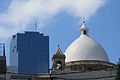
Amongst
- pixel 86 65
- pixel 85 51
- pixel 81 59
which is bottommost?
pixel 86 65

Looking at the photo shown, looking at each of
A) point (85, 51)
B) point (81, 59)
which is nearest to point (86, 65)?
point (81, 59)

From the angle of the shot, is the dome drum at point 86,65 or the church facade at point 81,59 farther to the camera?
the dome drum at point 86,65

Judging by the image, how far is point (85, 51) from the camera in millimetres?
107125

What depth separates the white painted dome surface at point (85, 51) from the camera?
Result: 10700cm

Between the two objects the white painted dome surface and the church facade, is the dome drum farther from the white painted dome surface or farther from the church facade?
the white painted dome surface

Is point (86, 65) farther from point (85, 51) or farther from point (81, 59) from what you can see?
point (85, 51)

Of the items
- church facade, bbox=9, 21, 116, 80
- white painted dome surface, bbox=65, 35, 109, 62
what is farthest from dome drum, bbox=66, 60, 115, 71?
white painted dome surface, bbox=65, 35, 109, 62

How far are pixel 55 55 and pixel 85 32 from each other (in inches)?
449

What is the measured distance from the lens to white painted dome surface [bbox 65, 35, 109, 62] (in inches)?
4213

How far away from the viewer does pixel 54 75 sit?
97500 mm

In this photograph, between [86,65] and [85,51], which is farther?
[85,51]

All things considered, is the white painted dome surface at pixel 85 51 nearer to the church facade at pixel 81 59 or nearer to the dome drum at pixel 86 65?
the church facade at pixel 81 59

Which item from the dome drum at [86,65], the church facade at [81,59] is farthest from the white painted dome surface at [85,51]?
the dome drum at [86,65]

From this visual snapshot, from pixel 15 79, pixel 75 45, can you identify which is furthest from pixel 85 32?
pixel 15 79
